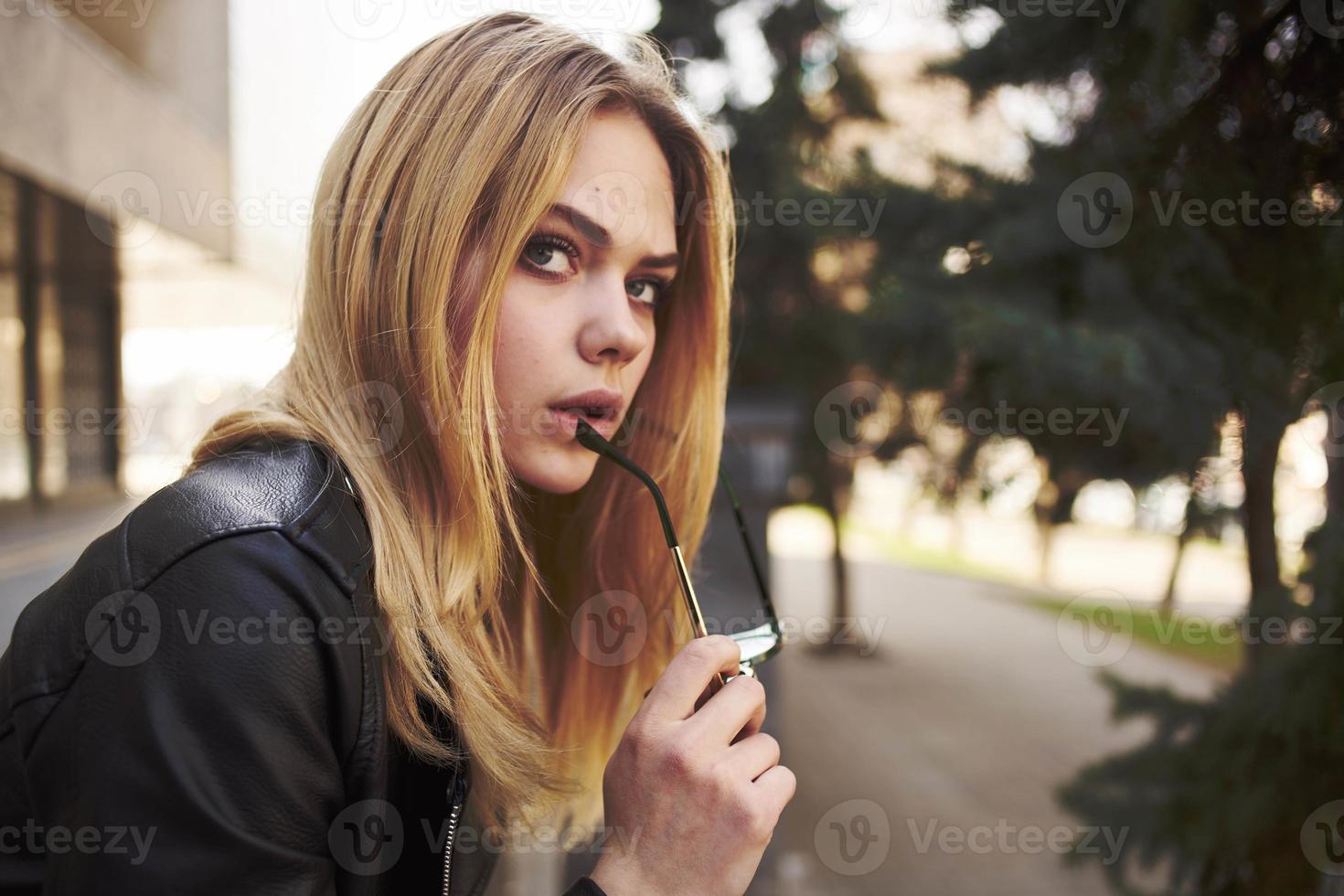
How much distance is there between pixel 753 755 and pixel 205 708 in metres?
0.56

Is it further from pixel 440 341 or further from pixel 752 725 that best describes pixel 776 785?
pixel 440 341

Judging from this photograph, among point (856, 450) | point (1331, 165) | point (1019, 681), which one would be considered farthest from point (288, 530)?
point (1019, 681)

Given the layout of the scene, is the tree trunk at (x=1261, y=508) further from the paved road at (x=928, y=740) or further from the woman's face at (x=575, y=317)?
the woman's face at (x=575, y=317)

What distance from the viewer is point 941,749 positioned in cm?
798

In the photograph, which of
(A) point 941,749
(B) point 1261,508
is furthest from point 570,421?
(A) point 941,749

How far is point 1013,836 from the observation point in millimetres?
6078

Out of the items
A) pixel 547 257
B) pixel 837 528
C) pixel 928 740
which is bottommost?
pixel 928 740

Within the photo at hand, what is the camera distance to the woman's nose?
1.17 m

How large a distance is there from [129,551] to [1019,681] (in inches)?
418

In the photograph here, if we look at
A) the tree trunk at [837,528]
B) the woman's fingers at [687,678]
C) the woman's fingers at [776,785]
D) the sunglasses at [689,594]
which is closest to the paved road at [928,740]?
the tree trunk at [837,528]

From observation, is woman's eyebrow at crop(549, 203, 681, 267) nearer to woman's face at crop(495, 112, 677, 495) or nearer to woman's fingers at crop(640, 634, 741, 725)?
woman's face at crop(495, 112, 677, 495)

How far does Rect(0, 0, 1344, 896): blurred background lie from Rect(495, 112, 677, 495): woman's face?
30 centimetres

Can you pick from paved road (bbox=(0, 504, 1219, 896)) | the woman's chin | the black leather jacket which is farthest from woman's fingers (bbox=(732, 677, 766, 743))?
paved road (bbox=(0, 504, 1219, 896))

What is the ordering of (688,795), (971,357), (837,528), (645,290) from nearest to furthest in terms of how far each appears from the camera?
(688,795)
(645,290)
(971,357)
(837,528)
